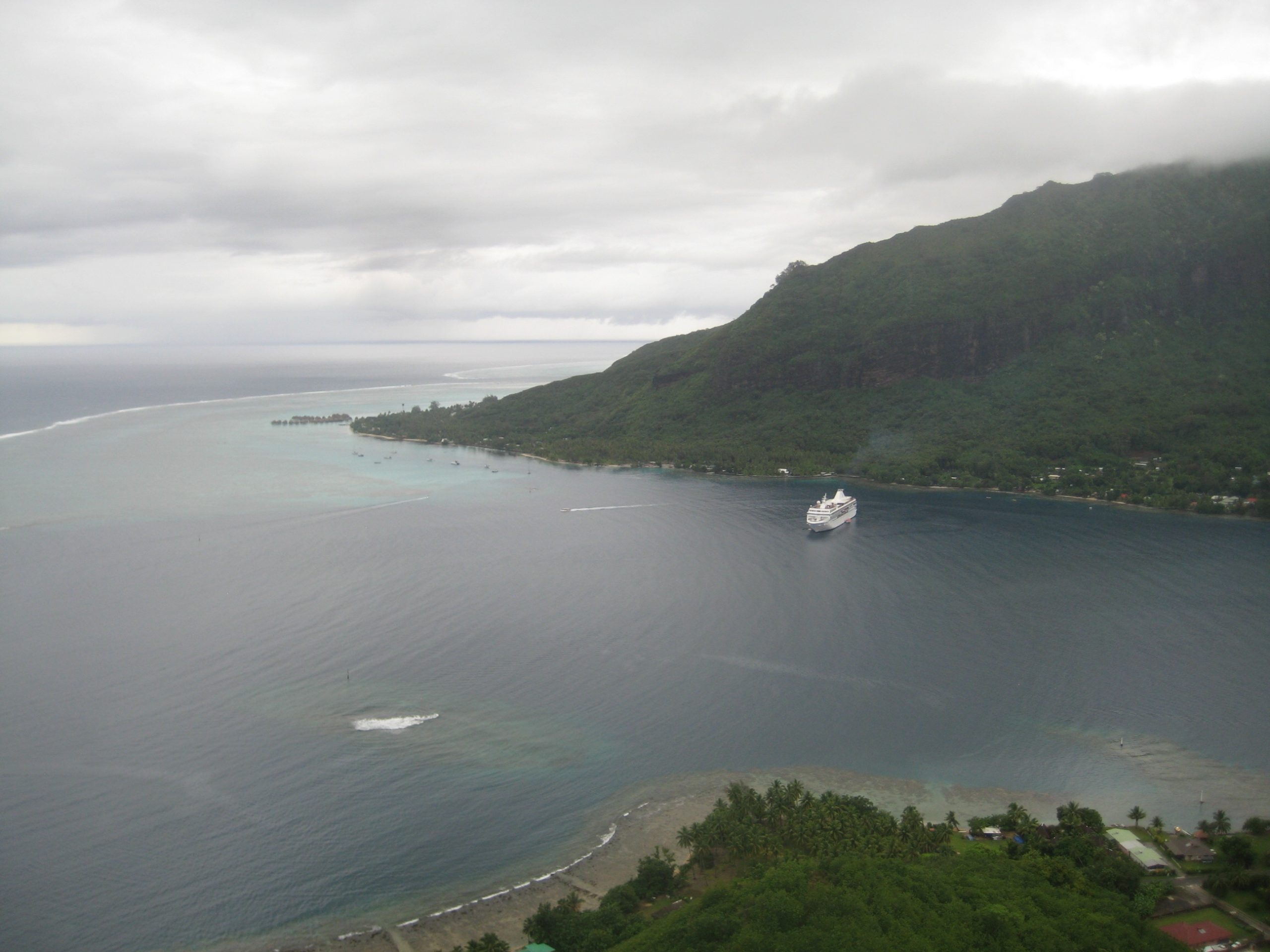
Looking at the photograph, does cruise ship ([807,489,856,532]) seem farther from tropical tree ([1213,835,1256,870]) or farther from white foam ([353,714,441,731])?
tropical tree ([1213,835,1256,870])

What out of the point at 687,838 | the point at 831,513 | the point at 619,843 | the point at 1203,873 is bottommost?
the point at 619,843

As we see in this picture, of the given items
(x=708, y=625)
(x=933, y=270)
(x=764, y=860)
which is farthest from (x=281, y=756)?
(x=933, y=270)

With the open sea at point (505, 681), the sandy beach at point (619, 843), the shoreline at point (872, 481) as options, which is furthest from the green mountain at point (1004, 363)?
the sandy beach at point (619, 843)

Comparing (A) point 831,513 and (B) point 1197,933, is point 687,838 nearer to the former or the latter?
(B) point 1197,933

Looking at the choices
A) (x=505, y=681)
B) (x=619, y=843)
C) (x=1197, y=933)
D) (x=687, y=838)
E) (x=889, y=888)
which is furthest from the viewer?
(x=505, y=681)

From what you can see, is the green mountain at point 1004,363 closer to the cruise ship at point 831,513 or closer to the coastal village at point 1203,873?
the cruise ship at point 831,513

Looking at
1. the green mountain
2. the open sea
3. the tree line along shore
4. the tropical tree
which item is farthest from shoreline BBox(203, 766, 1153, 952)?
the green mountain

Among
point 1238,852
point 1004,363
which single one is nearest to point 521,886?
point 1238,852
